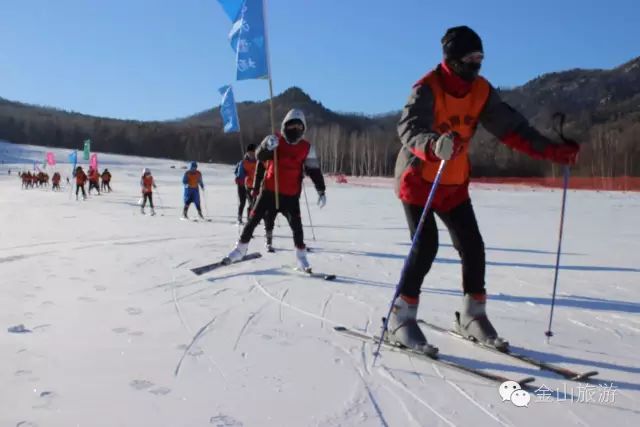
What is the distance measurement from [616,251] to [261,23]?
627cm

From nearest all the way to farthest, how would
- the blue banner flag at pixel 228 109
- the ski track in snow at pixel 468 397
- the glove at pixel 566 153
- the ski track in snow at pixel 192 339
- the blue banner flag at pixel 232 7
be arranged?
the ski track in snow at pixel 468 397, the ski track in snow at pixel 192 339, the glove at pixel 566 153, the blue banner flag at pixel 232 7, the blue banner flag at pixel 228 109

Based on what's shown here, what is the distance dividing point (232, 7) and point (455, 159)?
672 centimetres

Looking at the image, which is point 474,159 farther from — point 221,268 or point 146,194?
point 221,268

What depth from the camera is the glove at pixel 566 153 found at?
9.59 ft

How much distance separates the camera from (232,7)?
8805 millimetres

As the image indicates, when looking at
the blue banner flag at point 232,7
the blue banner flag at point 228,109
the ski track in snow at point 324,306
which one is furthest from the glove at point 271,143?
the blue banner flag at point 228,109

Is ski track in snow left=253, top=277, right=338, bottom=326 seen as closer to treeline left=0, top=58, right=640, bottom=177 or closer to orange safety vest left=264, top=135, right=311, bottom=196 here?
orange safety vest left=264, top=135, right=311, bottom=196

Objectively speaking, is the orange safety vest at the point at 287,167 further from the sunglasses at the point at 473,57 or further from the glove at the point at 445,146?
the glove at the point at 445,146

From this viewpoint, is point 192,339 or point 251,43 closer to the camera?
point 192,339

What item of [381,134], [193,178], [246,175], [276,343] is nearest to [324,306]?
[276,343]

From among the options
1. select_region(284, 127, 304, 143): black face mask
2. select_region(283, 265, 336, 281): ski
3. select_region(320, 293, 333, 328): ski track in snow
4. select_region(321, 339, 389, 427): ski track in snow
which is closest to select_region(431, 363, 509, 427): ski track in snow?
select_region(321, 339, 389, 427): ski track in snow

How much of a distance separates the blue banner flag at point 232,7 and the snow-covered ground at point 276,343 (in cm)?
404

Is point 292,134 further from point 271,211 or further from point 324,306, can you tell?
point 324,306

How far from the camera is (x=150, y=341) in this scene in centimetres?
320
